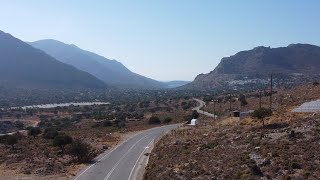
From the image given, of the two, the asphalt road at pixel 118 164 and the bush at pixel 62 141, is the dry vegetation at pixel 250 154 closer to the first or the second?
the asphalt road at pixel 118 164

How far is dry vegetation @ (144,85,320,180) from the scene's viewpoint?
29.9 metres

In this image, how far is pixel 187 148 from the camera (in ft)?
141

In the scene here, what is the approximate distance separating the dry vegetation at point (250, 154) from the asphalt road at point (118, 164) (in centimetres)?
263

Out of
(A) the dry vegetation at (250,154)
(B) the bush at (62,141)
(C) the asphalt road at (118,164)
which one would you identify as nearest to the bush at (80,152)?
(C) the asphalt road at (118,164)

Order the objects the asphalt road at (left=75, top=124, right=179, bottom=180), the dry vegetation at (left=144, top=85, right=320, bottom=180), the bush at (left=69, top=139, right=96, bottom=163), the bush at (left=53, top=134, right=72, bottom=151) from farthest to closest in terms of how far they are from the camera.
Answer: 1. the bush at (left=53, top=134, right=72, bottom=151)
2. the bush at (left=69, top=139, right=96, bottom=163)
3. the asphalt road at (left=75, top=124, right=179, bottom=180)
4. the dry vegetation at (left=144, top=85, right=320, bottom=180)

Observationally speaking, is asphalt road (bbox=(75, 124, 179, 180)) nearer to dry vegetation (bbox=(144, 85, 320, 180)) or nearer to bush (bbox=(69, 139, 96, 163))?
bush (bbox=(69, 139, 96, 163))

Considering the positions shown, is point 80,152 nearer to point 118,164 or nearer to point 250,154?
point 118,164

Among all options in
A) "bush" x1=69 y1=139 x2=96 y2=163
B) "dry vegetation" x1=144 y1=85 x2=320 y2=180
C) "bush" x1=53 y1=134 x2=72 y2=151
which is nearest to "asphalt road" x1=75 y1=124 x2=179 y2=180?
"bush" x1=69 y1=139 x2=96 y2=163

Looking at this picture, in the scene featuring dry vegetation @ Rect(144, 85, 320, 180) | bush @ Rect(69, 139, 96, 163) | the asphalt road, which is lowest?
the asphalt road

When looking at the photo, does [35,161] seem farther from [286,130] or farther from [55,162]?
[286,130]

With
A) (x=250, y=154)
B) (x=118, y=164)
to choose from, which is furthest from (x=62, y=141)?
(x=250, y=154)

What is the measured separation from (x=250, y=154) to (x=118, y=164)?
1561 cm

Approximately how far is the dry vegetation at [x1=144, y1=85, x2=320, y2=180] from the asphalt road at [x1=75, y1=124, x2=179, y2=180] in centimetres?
263

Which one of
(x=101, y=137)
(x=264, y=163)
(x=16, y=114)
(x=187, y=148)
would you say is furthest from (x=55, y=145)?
(x=16, y=114)
